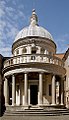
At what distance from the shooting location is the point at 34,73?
111 ft

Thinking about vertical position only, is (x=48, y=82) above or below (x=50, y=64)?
below

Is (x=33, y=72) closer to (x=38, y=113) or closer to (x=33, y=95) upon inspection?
(x=33, y=95)

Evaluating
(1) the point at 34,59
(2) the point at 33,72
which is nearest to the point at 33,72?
(2) the point at 33,72

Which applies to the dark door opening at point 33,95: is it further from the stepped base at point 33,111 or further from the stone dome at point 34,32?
the stone dome at point 34,32

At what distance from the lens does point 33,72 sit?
1283 inches

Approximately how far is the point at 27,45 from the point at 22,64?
17.1 ft

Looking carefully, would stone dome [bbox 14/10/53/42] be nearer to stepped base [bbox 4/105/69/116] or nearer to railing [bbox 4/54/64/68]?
railing [bbox 4/54/64/68]

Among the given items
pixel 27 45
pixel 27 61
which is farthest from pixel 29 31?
pixel 27 61

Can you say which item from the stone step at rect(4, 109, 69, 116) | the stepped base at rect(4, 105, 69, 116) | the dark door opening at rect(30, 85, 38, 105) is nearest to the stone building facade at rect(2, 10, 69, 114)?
the dark door opening at rect(30, 85, 38, 105)

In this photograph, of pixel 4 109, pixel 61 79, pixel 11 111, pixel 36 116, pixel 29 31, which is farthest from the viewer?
pixel 29 31

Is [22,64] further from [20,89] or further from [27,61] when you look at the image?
[20,89]

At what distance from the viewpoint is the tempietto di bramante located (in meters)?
32.0

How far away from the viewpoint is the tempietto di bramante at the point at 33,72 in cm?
3203

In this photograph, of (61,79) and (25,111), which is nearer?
(25,111)
